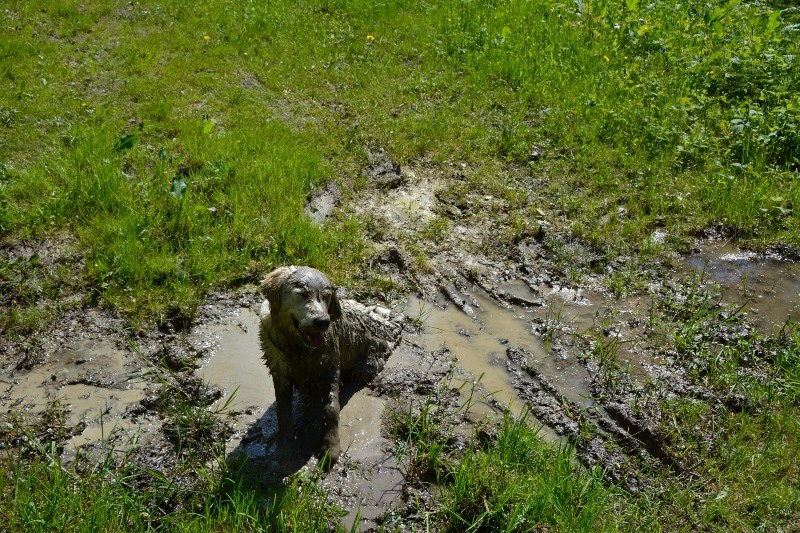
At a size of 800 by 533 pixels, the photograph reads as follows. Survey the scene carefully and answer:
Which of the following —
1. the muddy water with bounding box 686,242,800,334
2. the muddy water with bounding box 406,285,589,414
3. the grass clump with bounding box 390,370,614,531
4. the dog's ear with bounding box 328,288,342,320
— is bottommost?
the muddy water with bounding box 686,242,800,334

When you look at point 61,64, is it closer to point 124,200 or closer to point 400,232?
point 124,200

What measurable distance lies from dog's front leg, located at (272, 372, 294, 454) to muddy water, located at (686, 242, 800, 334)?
377 centimetres

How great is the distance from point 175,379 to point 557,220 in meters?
3.88

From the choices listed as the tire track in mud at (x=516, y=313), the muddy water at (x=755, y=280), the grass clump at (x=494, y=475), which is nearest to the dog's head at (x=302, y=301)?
the grass clump at (x=494, y=475)

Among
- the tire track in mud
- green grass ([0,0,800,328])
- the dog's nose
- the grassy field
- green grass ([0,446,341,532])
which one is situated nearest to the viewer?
green grass ([0,446,341,532])

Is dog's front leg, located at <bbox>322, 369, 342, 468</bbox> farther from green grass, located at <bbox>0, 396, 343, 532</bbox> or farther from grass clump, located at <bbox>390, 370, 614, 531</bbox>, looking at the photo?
grass clump, located at <bbox>390, 370, 614, 531</bbox>

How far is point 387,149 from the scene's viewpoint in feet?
26.3

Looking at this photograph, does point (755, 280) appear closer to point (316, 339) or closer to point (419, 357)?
point (419, 357)

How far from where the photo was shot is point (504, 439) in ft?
14.4

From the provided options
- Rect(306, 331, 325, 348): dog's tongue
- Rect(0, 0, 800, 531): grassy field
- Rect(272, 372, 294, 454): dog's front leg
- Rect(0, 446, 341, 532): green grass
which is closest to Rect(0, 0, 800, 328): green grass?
Rect(0, 0, 800, 531): grassy field

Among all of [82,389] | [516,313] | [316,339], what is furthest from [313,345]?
[516,313]

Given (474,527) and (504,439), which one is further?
(504,439)

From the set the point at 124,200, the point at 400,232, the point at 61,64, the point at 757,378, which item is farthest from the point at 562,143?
the point at 61,64

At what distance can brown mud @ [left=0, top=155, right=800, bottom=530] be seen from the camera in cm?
452
